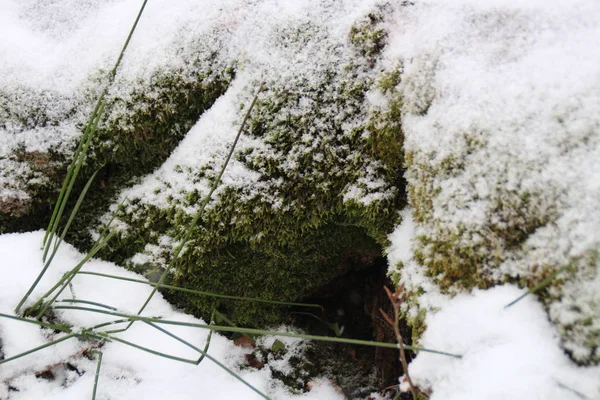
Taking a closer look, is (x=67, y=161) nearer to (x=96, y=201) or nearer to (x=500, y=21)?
(x=96, y=201)

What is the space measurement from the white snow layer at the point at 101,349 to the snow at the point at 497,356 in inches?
31.6

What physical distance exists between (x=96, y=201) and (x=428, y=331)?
61.8 inches

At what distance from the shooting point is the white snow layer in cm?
136

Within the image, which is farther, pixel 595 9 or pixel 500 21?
pixel 500 21

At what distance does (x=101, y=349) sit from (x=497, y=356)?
139 centimetres

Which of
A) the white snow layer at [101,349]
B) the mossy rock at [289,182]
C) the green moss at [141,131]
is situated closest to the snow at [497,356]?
the mossy rock at [289,182]

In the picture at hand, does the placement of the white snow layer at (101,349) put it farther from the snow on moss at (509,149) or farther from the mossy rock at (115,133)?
the snow on moss at (509,149)

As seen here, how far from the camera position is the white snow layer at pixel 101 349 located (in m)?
1.36

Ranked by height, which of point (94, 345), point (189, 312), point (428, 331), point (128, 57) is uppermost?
point (128, 57)

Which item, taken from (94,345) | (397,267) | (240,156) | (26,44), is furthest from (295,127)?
(26,44)

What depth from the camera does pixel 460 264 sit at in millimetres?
1192

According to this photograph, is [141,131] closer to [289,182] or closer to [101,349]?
[289,182]

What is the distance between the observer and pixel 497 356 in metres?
0.99

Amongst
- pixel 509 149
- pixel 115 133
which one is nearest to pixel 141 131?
pixel 115 133
